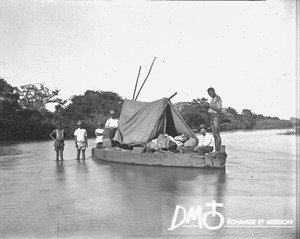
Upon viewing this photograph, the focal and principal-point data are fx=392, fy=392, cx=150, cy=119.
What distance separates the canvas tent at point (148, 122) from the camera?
44.4ft

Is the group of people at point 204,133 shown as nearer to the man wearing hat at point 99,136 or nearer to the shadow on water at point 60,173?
the man wearing hat at point 99,136

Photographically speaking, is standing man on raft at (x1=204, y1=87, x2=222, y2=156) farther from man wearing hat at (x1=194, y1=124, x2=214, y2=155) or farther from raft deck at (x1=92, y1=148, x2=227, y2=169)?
man wearing hat at (x1=194, y1=124, x2=214, y2=155)

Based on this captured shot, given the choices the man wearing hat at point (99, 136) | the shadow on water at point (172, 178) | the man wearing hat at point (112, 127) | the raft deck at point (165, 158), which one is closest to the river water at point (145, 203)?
the shadow on water at point (172, 178)

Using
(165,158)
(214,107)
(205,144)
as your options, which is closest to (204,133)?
(205,144)

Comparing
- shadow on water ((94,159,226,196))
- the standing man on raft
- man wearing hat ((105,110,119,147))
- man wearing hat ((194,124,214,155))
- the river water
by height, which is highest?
the standing man on raft

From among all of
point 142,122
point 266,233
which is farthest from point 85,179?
point 266,233

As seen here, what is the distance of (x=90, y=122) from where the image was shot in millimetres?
40438

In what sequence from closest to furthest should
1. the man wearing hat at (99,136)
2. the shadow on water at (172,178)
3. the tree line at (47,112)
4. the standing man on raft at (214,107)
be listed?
the shadow on water at (172,178)
the standing man on raft at (214,107)
the man wearing hat at (99,136)
the tree line at (47,112)

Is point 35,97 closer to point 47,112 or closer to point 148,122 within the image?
point 47,112

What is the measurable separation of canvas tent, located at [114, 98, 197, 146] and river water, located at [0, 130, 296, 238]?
6.49ft

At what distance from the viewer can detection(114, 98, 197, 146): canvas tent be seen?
13531 millimetres

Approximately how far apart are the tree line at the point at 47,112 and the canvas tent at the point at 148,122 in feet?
47.8

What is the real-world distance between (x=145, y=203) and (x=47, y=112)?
36.8 m

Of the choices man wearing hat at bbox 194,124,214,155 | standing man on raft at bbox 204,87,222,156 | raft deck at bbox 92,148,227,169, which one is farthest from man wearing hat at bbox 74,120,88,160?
standing man on raft at bbox 204,87,222,156
